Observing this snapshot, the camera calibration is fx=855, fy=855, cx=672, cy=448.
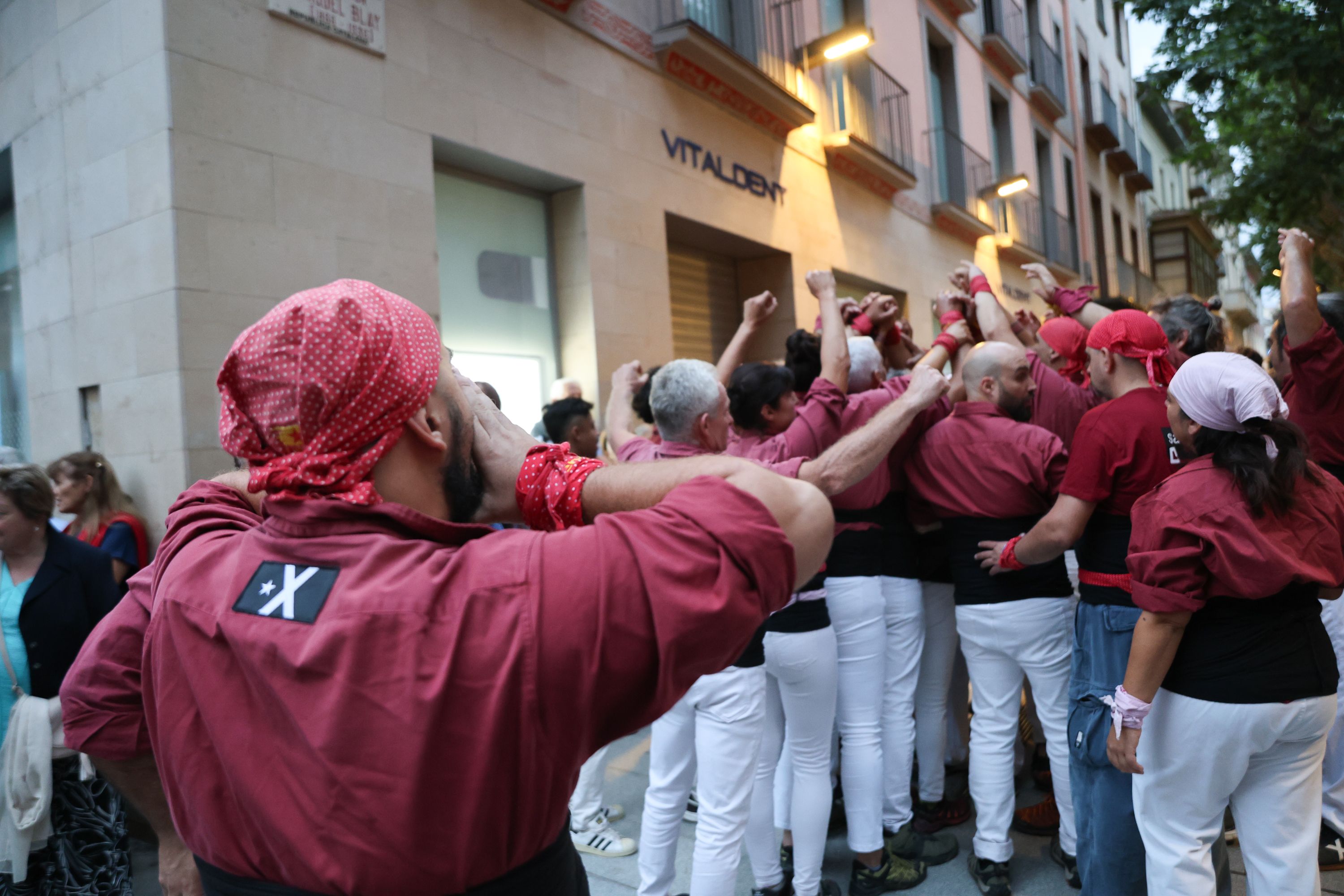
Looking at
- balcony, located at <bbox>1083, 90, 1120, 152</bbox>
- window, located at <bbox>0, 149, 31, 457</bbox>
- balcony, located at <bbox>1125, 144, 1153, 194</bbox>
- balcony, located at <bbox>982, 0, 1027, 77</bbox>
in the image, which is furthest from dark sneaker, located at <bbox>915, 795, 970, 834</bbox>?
balcony, located at <bbox>1125, 144, 1153, 194</bbox>

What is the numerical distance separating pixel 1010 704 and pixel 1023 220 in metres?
16.8

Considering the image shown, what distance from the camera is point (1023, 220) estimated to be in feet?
59.0

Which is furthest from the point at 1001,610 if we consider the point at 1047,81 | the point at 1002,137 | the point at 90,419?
the point at 1047,81

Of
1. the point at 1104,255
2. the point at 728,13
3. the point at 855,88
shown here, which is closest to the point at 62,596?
the point at 728,13

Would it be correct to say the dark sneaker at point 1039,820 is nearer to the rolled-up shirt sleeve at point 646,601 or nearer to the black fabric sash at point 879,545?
the black fabric sash at point 879,545

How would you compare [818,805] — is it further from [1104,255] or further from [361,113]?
[1104,255]

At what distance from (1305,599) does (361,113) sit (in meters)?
5.48

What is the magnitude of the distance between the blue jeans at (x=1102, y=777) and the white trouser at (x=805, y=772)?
840 mm

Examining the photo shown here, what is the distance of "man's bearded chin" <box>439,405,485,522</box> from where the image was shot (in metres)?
1.25

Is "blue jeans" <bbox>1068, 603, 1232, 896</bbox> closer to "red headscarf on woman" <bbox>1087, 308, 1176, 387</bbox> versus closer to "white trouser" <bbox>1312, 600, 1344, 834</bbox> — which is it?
"red headscarf on woman" <bbox>1087, 308, 1176, 387</bbox>

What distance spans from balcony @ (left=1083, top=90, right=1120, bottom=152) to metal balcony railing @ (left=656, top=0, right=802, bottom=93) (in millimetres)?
14925

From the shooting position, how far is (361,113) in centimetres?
546

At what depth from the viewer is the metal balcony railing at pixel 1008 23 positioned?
17047mm

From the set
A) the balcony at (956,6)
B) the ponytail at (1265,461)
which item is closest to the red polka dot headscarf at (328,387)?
the ponytail at (1265,461)
